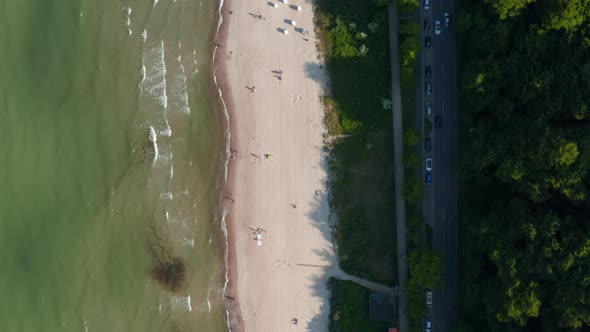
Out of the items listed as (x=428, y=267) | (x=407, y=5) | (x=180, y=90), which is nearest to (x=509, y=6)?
(x=407, y=5)

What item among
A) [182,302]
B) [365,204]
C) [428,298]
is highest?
[365,204]

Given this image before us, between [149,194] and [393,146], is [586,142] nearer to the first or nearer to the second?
[393,146]

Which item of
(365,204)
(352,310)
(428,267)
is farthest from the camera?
(365,204)

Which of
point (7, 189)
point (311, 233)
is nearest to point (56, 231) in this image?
point (7, 189)

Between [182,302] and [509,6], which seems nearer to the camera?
[509,6]

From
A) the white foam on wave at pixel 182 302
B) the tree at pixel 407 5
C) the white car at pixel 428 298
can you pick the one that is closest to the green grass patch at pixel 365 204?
the white car at pixel 428 298

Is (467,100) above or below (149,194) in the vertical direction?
above

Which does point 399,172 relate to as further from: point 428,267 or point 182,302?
point 182,302

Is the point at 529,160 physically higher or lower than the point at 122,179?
higher
